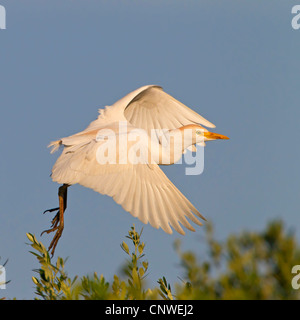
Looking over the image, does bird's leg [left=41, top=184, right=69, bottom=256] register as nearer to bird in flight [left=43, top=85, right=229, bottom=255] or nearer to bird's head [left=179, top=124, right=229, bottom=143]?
bird in flight [left=43, top=85, right=229, bottom=255]

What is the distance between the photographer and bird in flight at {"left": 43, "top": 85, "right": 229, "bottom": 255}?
6.42 meters

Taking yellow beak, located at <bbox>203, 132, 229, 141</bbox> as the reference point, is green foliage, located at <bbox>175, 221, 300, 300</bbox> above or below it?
below

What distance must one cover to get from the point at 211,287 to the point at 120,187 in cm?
482

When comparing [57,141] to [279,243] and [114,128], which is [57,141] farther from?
[279,243]

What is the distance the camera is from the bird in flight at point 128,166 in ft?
21.1

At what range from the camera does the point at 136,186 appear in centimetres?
689

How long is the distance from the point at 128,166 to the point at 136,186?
0.37 metres

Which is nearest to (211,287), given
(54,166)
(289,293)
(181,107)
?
(289,293)

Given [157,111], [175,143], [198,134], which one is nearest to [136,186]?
[175,143]

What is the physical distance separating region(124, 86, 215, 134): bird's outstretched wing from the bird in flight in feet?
3.59

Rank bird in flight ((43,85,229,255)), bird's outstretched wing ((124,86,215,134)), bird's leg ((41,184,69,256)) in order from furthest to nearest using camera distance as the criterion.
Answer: bird's outstretched wing ((124,86,215,134)) → bird's leg ((41,184,69,256)) → bird in flight ((43,85,229,255))

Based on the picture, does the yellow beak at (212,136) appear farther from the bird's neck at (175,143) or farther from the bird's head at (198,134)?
the bird's neck at (175,143)

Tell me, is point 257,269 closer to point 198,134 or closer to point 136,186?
point 136,186

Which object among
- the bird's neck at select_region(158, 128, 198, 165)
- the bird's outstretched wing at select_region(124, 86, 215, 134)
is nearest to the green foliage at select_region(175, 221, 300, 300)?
the bird's neck at select_region(158, 128, 198, 165)
